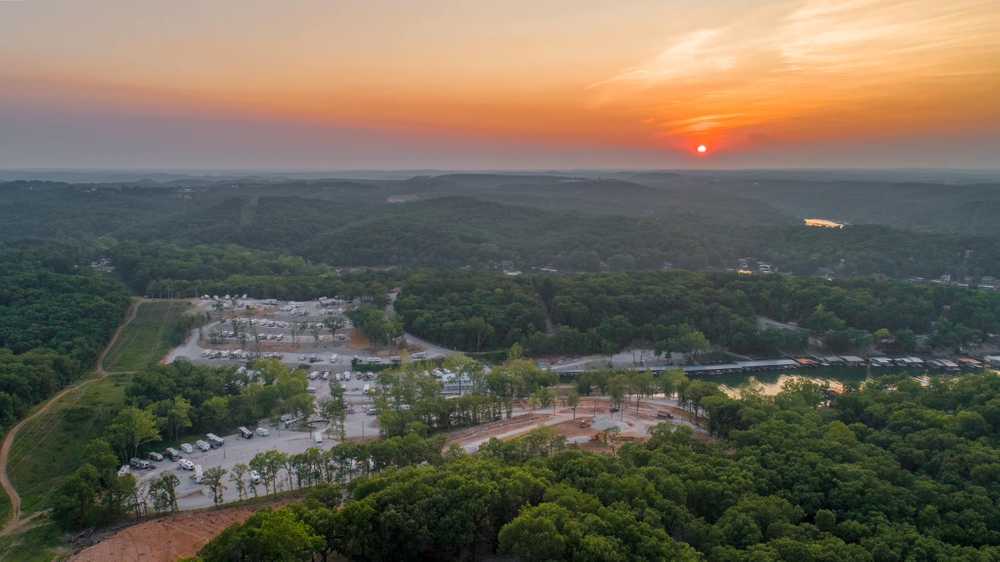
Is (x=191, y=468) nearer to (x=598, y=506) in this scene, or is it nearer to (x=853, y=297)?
(x=598, y=506)

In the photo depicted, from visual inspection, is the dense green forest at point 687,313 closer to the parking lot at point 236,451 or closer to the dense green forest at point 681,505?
the parking lot at point 236,451

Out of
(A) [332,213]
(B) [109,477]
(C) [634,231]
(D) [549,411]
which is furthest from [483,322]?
(A) [332,213]

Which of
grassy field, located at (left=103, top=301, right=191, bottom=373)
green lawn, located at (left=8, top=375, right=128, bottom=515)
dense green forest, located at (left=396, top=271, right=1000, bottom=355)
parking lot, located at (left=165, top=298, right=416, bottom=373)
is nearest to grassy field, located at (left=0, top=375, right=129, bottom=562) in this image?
green lawn, located at (left=8, top=375, right=128, bottom=515)

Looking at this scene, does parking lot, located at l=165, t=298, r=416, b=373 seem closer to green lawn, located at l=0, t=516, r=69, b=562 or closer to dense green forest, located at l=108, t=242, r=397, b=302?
dense green forest, located at l=108, t=242, r=397, b=302

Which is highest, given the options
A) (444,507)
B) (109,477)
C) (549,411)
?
(444,507)

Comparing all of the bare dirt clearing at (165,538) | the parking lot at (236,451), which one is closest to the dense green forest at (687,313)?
the parking lot at (236,451)

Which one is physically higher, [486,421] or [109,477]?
[109,477]

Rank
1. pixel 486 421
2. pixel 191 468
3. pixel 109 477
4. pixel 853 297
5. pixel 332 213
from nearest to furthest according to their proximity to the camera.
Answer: pixel 109 477
pixel 191 468
pixel 486 421
pixel 853 297
pixel 332 213
